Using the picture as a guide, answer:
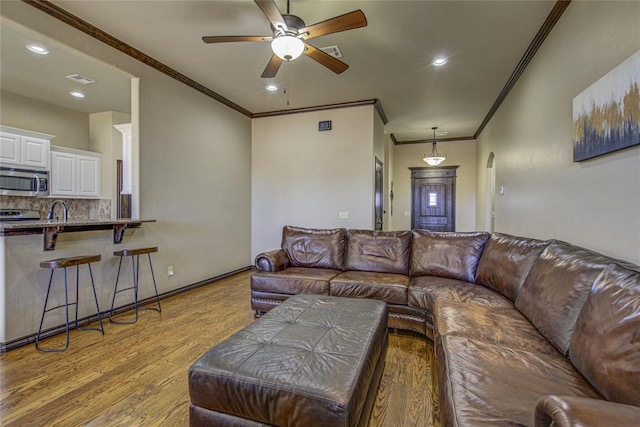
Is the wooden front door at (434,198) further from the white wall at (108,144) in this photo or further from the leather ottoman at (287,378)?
the white wall at (108,144)

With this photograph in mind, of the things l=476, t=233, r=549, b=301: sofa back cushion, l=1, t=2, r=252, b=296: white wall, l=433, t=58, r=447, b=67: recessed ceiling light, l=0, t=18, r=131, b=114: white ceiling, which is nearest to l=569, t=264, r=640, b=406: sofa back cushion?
l=476, t=233, r=549, b=301: sofa back cushion

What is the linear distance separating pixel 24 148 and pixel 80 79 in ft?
4.68

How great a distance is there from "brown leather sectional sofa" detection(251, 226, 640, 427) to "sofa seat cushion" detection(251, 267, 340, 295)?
1 centimetres

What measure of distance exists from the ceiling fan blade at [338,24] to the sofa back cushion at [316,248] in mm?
2146

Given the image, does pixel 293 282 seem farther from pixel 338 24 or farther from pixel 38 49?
pixel 38 49

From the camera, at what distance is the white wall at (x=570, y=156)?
67.9 inches

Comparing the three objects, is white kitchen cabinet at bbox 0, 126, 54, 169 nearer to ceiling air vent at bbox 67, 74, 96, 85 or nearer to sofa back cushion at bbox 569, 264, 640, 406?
ceiling air vent at bbox 67, 74, 96, 85

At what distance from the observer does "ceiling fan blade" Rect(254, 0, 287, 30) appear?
6.64 ft

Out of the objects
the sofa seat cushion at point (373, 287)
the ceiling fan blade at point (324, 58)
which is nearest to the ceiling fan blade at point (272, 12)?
the ceiling fan blade at point (324, 58)

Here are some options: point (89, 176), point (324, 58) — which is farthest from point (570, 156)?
point (89, 176)

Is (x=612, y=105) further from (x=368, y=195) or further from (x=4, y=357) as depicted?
(x=4, y=357)

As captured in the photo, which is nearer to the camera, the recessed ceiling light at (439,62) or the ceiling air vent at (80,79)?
the recessed ceiling light at (439,62)

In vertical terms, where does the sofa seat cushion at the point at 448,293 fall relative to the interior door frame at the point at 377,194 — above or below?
below

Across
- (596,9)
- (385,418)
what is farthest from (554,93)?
(385,418)
